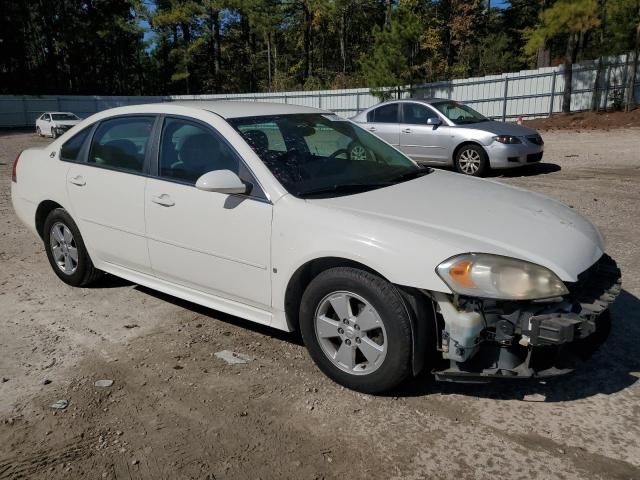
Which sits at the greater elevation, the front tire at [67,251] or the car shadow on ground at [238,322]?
the front tire at [67,251]

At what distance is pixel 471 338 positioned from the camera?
2.79 meters

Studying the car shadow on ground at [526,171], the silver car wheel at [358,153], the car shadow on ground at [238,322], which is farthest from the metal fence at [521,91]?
the car shadow on ground at [238,322]

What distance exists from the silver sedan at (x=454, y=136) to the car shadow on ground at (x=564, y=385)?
7.51 m

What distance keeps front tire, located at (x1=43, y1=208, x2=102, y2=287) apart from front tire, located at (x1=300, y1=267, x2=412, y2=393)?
241 cm

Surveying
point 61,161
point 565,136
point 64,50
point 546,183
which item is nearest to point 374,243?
point 61,161

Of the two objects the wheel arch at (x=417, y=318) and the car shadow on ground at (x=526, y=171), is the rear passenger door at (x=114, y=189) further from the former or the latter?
the car shadow on ground at (x=526, y=171)

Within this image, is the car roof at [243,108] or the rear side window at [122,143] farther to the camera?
the rear side window at [122,143]

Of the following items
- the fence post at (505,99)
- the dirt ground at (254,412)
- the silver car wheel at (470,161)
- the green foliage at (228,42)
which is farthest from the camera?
the green foliage at (228,42)

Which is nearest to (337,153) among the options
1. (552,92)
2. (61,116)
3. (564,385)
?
(564,385)

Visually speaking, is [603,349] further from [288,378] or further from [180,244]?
[180,244]

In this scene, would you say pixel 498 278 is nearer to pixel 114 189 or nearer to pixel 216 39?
pixel 114 189

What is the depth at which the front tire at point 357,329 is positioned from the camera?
9.61 feet

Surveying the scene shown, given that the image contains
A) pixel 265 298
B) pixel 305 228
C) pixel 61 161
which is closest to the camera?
pixel 305 228

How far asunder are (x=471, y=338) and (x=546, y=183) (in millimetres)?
8086
